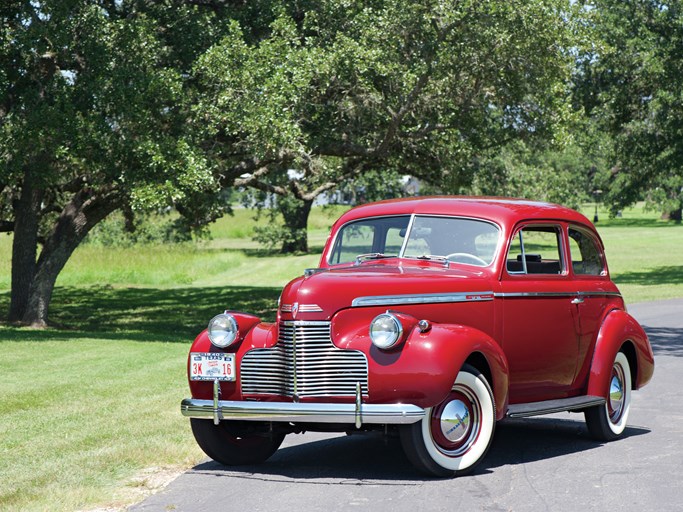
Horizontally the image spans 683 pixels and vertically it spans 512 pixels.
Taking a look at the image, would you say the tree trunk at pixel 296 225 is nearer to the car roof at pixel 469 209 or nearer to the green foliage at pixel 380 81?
the green foliage at pixel 380 81

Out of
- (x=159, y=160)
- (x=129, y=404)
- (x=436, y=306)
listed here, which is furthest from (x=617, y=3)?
(x=436, y=306)

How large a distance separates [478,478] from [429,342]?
1.02m

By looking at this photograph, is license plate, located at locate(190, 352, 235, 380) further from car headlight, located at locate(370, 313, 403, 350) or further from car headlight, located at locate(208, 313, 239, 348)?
car headlight, located at locate(370, 313, 403, 350)

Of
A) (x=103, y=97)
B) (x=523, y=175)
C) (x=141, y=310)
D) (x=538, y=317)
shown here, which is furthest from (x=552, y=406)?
(x=523, y=175)

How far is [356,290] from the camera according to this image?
24.2 ft

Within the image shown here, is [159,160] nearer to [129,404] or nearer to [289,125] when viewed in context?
[289,125]

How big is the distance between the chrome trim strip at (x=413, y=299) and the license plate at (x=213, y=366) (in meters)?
1.02

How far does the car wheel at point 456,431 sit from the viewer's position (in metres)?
7.10

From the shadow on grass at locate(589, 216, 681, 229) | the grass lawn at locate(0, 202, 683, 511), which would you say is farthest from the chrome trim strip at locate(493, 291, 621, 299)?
the shadow on grass at locate(589, 216, 681, 229)

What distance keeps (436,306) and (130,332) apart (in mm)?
15633

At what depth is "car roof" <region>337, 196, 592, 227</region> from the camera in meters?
8.58

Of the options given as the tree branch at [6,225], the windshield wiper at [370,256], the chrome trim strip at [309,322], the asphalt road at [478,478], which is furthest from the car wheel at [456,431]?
the tree branch at [6,225]

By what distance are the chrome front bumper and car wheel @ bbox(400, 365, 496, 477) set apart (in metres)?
0.23

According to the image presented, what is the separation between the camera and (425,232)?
8492mm
